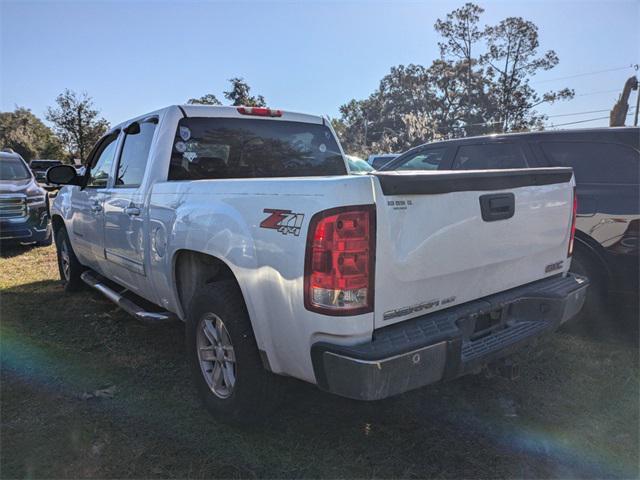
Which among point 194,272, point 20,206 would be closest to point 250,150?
point 194,272

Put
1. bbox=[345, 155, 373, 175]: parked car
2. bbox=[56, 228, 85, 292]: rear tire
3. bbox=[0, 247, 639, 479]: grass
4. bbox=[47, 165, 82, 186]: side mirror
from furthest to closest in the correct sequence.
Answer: bbox=[345, 155, 373, 175]: parked car → bbox=[56, 228, 85, 292]: rear tire → bbox=[47, 165, 82, 186]: side mirror → bbox=[0, 247, 639, 479]: grass

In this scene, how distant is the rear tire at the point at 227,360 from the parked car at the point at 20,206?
7155 millimetres

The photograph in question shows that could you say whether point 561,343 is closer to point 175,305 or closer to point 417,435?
point 417,435

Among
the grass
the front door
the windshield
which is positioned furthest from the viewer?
the windshield

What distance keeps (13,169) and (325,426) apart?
30.4 feet

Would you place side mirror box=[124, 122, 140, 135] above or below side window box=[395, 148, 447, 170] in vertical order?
above

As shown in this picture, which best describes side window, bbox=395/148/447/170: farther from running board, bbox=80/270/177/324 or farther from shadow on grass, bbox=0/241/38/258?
shadow on grass, bbox=0/241/38/258

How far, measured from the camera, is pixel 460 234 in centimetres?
242

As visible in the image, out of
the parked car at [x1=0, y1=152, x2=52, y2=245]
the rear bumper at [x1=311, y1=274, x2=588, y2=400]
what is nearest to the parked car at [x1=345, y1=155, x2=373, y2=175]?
the rear bumper at [x1=311, y1=274, x2=588, y2=400]

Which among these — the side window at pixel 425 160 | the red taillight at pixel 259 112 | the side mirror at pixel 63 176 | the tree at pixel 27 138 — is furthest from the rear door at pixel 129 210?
the tree at pixel 27 138

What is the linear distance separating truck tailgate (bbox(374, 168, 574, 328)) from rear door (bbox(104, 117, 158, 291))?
6.98ft

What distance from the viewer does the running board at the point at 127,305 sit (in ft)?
11.3

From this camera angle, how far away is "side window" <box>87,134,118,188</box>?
4.59m

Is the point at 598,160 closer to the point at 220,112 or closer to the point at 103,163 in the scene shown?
the point at 220,112
